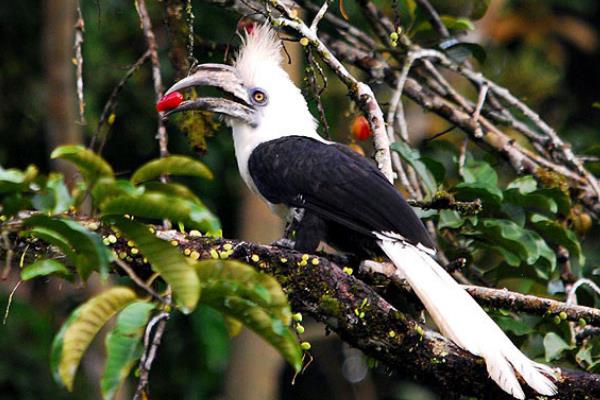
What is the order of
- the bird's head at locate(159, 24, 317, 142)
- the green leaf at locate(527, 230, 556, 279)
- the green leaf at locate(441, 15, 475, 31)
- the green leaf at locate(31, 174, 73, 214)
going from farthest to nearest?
the green leaf at locate(441, 15, 475, 31) < the bird's head at locate(159, 24, 317, 142) < the green leaf at locate(527, 230, 556, 279) < the green leaf at locate(31, 174, 73, 214)

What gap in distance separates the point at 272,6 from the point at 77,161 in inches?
64.2

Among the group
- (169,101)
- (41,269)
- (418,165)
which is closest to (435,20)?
(418,165)

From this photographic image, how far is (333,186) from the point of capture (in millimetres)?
3719

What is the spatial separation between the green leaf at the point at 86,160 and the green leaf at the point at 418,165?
1.94m

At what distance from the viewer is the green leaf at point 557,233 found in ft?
12.8

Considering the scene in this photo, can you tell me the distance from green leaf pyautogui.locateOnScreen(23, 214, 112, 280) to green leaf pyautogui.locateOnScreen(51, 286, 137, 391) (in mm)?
80

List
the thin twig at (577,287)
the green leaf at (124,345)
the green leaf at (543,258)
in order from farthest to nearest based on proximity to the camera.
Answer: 1. the green leaf at (543,258)
2. the thin twig at (577,287)
3. the green leaf at (124,345)

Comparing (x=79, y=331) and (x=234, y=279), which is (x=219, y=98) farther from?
(x=79, y=331)

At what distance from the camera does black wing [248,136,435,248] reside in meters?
3.51

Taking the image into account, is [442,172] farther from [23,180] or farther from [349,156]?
[23,180]

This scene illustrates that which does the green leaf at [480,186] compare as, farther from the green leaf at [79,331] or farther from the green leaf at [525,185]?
the green leaf at [79,331]

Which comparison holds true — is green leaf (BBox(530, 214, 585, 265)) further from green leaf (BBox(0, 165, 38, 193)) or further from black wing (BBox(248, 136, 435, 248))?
green leaf (BBox(0, 165, 38, 193))

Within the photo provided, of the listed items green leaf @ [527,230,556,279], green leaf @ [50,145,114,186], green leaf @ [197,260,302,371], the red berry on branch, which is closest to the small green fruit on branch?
green leaf @ [527,230,556,279]

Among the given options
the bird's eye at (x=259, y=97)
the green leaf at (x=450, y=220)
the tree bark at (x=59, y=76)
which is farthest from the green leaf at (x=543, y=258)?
the tree bark at (x=59, y=76)
